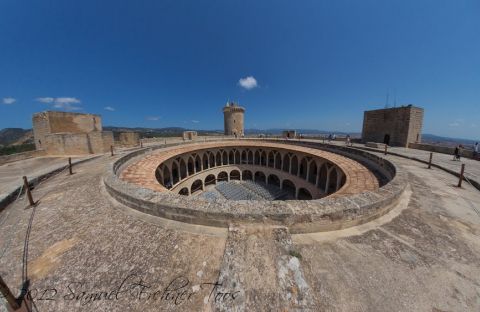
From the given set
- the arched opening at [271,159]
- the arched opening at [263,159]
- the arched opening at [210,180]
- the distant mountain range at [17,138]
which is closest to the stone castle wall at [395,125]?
the arched opening at [271,159]

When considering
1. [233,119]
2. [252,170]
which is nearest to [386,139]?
[252,170]

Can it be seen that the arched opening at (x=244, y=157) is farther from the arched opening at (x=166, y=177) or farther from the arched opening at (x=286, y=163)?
the arched opening at (x=166, y=177)

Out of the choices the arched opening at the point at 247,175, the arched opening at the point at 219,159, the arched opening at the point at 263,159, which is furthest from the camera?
the arched opening at the point at 247,175

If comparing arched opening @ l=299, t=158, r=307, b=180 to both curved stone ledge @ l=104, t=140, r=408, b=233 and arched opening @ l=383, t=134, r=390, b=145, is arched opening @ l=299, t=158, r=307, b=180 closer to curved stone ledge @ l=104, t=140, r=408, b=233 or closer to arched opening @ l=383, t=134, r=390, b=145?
arched opening @ l=383, t=134, r=390, b=145

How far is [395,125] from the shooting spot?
67.8 feet

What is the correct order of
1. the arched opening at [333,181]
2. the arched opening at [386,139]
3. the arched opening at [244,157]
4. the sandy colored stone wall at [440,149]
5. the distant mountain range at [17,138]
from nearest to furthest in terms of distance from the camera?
1. the sandy colored stone wall at [440,149]
2. the arched opening at [333,181]
3. the arched opening at [386,139]
4. the arched opening at [244,157]
5. the distant mountain range at [17,138]

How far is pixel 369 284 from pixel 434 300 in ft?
2.62

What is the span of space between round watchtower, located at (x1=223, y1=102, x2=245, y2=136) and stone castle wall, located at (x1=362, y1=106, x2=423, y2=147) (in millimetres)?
22030

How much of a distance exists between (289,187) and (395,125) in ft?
49.3

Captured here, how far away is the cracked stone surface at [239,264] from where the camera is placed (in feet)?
7.62

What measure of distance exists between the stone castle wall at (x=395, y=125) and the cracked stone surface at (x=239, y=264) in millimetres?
20866

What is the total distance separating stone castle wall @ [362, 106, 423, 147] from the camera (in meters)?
19.6

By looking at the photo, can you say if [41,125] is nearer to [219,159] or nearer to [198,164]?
[198,164]

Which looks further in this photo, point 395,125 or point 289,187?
point 289,187
